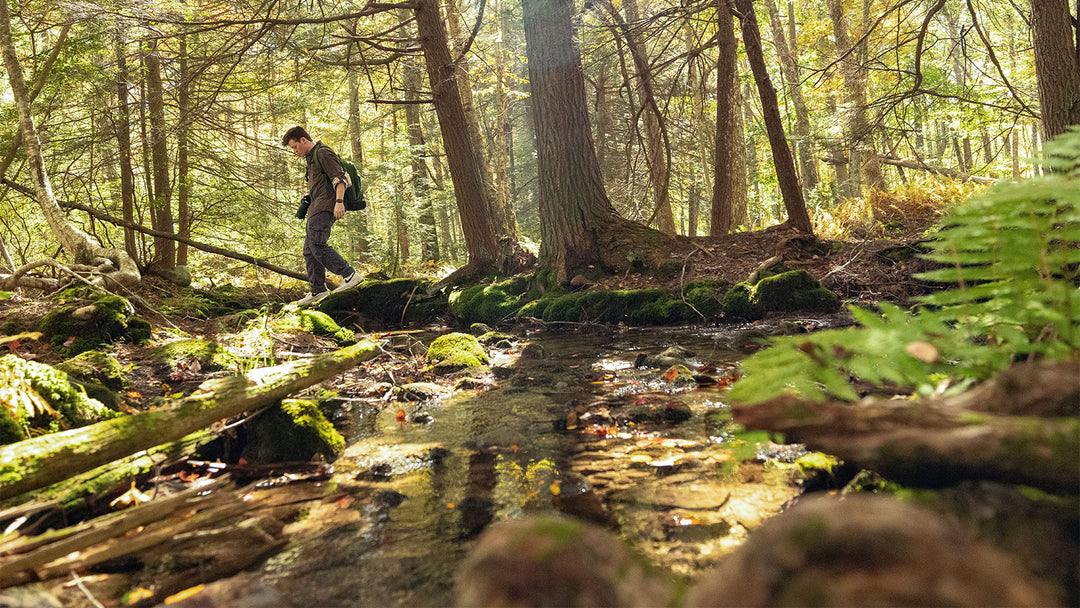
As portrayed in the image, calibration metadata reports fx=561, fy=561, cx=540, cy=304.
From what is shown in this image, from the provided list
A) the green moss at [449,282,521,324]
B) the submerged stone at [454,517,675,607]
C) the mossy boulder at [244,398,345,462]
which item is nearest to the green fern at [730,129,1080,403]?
the submerged stone at [454,517,675,607]

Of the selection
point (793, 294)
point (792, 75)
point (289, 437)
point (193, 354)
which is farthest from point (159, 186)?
point (792, 75)

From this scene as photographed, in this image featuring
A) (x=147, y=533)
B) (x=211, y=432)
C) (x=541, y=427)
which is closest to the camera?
(x=147, y=533)

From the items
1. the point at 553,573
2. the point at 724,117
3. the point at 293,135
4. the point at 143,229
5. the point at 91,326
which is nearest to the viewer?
the point at 553,573

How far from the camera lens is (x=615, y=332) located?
7625 millimetres

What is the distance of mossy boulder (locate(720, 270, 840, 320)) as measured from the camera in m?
6.98

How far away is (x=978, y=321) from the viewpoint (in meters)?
1.81

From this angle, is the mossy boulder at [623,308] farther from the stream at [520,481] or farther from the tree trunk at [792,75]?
the tree trunk at [792,75]

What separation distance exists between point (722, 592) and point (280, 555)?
1.88 metres

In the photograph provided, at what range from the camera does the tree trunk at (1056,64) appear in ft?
19.1

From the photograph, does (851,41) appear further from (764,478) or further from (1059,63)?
(764,478)

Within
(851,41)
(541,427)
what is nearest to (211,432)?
(541,427)

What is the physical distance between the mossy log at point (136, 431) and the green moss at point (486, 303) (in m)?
5.61

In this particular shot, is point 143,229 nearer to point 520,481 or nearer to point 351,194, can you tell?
point 351,194

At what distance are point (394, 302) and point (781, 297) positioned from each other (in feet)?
20.8
